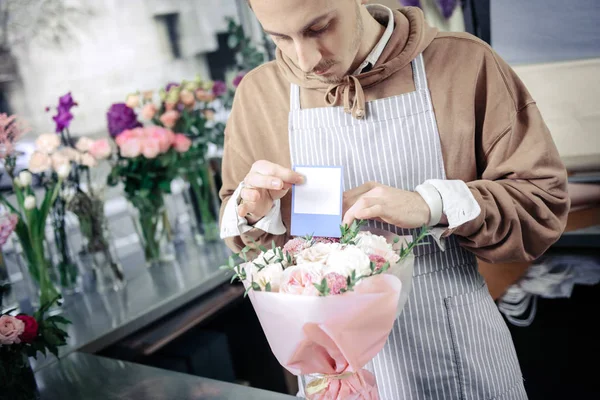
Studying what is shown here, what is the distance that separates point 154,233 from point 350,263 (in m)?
1.67

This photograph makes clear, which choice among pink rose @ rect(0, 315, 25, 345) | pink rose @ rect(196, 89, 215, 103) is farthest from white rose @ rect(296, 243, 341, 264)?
pink rose @ rect(196, 89, 215, 103)

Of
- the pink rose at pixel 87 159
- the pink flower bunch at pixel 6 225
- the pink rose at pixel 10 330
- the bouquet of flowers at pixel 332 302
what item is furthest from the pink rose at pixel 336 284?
the pink rose at pixel 87 159

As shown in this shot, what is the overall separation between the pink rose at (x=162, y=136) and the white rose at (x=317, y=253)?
4.55ft

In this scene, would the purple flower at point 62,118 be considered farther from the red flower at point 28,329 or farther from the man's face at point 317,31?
the man's face at point 317,31

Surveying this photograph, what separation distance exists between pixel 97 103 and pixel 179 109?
41 cm

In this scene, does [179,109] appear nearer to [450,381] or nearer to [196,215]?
[196,215]

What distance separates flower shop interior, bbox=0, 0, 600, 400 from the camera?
194 centimetres

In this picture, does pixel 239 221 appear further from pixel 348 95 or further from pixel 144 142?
pixel 144 142

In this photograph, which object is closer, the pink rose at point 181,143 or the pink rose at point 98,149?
the pink rose at point 98,149

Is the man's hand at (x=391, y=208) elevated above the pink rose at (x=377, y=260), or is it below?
above

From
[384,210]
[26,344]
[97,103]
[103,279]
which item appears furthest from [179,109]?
[384,210]

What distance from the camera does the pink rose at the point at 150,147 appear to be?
2.16 m

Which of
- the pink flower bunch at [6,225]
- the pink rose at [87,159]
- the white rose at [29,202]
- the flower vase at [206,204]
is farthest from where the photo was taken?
the flower vase at [206,204]

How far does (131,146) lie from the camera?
2.14 m
